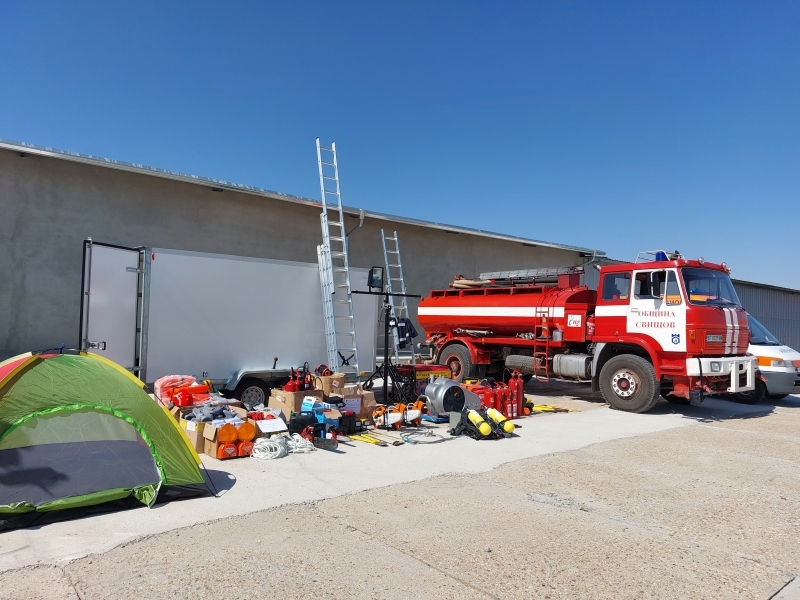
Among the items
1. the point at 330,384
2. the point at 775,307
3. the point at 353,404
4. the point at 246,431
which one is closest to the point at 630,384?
the point at 353,404

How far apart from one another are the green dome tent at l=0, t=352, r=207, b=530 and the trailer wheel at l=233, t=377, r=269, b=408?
3.58 metres

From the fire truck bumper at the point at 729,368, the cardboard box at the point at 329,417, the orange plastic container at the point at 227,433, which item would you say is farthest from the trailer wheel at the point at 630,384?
the orange plastic container at the point at 227,433

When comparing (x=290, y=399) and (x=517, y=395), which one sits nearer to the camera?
(x=290, y=399)

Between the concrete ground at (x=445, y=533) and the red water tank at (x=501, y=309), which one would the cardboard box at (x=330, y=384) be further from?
the red water tank at (x=501, y=309)

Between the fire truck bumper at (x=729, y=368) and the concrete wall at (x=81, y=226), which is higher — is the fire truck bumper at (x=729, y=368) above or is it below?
below

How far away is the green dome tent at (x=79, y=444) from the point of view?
17.0 ft

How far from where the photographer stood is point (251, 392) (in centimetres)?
995

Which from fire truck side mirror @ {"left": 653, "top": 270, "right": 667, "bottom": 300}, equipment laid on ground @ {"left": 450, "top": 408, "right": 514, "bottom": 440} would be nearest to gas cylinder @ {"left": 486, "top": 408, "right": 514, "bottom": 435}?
equipment laid on ground @ {"left": 450, "top": 408, "right": 514, "bottom": 440}

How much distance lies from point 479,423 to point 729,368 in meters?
5.36

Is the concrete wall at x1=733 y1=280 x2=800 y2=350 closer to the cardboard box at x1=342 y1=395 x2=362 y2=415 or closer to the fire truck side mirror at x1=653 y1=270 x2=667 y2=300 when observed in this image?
the fire truck side mirror at x1=653 y1=270 x2=667 y2=300

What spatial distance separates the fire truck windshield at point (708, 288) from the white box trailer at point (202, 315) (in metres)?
6.91

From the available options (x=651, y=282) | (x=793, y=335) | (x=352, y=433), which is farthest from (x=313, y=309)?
(x=793, y=335)

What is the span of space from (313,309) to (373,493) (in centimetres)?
533

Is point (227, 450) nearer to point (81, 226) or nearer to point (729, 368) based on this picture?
point (81, 226)
